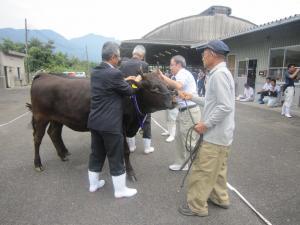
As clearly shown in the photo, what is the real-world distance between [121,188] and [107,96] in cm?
122

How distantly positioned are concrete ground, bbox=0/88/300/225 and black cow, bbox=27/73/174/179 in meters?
0.46

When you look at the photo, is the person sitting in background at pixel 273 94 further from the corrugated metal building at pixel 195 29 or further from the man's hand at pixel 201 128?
the corrugated metal building at pixel 195 29

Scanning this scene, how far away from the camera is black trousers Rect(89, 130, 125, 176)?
3.13m

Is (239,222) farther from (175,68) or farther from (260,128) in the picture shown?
(260,128)

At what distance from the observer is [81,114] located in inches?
159

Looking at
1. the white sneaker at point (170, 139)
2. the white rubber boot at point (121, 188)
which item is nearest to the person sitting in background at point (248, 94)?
the white sneaker at point (170, 139)

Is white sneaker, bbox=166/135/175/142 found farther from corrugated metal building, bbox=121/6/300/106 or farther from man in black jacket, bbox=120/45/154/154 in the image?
corrugated metal building, bbox=121/6/300/106

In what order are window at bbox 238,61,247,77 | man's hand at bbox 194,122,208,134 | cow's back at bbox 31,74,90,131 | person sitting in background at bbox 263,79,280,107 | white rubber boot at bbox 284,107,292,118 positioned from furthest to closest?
window at bbox 238,61,247,77 < person sitting in background at bbox 263,79,280,107 < white rubber boot at bbox 284,107,292,118 < cow's back at bbox 31,74,90,131 < man's hand at bbox 194,122,208,134

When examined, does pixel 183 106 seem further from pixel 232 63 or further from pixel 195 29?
pixel 195 29

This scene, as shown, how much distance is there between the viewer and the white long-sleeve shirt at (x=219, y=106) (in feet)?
8.66

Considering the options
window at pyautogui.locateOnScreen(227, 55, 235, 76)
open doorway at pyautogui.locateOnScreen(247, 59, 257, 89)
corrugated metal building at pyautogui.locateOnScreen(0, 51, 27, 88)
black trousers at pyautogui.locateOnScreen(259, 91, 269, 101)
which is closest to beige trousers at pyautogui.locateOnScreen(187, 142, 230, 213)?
black trousers at pyautogui.locateOnScreen(259, 91, 269, 101)

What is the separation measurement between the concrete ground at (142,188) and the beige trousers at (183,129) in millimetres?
314

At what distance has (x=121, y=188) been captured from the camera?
11.0ft

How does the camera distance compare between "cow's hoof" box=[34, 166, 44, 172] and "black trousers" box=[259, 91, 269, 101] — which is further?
"black trousers" box=[259, 91, 269, 101]
